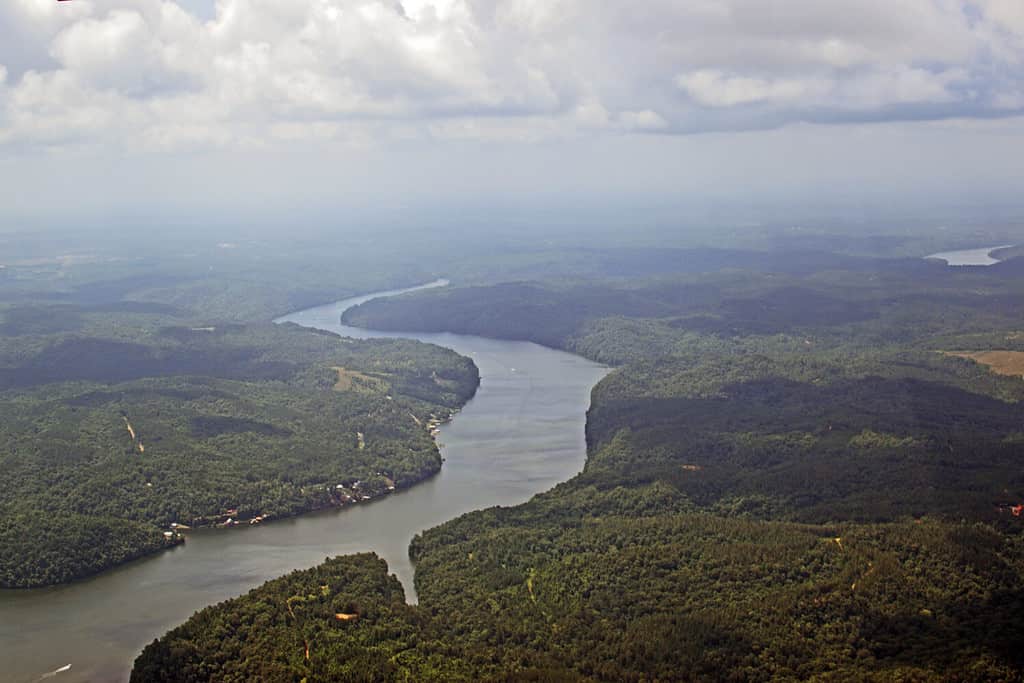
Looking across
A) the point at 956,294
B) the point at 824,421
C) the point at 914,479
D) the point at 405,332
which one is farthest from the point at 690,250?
the point at 914,479

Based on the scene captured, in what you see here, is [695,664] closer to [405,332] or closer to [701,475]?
[701,475]

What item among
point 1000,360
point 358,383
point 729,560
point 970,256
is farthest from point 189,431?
point 970,256

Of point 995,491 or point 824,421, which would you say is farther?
point 824,421

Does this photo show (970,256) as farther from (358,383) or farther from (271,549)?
(271,549)

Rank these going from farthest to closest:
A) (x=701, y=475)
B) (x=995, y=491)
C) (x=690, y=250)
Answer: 1. (x=690, y=250)
2. (x=701, y=475)
3. (x=995, y=491)

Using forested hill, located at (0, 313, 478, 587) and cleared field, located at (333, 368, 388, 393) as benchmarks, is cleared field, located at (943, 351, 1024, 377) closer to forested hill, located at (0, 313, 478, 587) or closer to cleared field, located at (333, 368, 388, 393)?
forested hill, located at (0, 313, 478, 587)

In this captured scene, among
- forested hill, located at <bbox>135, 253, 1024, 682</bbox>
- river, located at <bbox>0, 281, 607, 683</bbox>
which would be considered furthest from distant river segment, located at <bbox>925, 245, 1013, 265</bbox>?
river, located at <bbox>0, 281, 607, 683</bbox>
